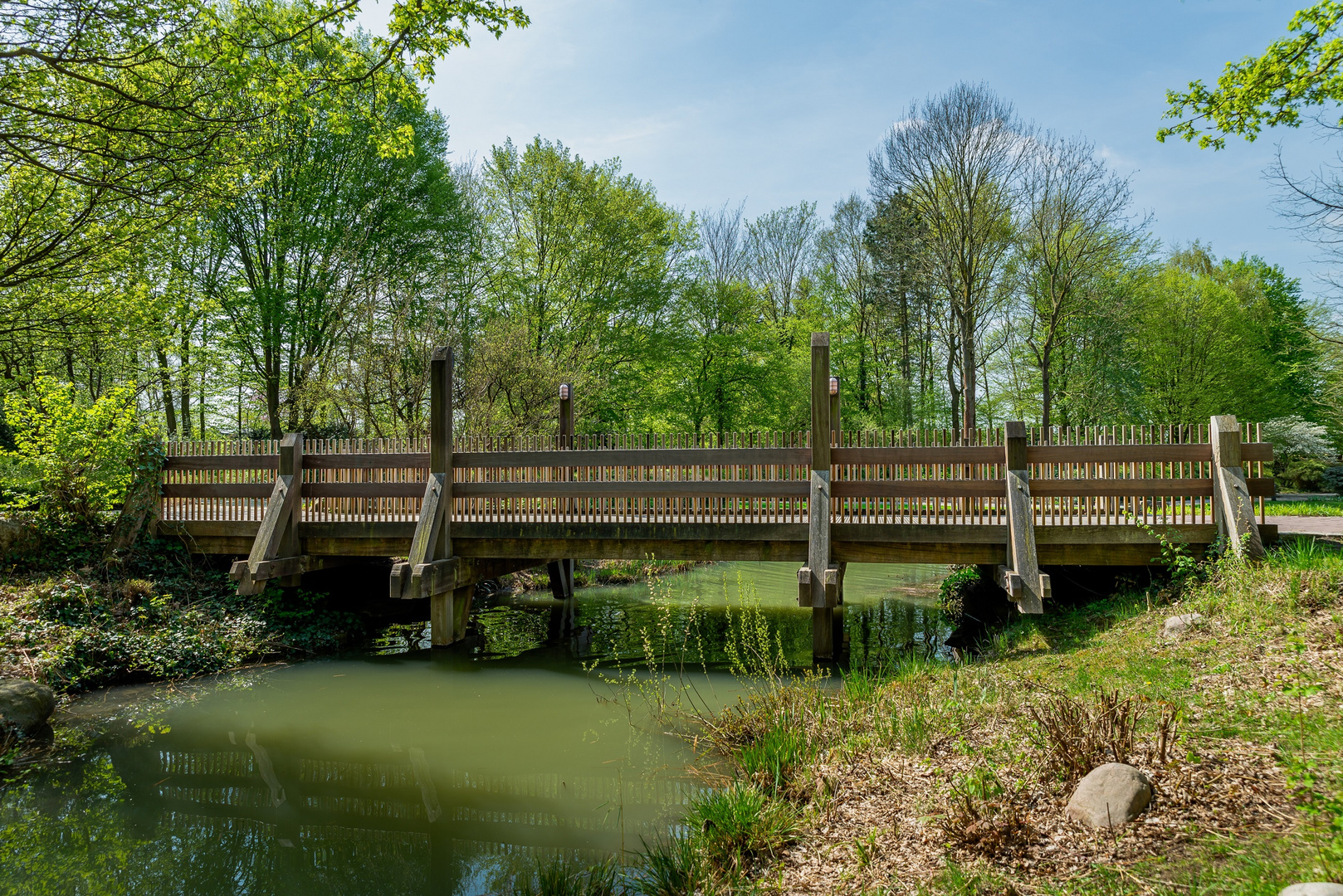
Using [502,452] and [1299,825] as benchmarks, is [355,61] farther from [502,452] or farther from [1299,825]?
[1299,825]

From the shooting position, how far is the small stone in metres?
2.36

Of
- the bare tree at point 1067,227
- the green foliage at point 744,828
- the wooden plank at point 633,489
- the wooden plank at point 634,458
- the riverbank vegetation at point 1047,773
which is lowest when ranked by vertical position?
the green foliage at point 744,828

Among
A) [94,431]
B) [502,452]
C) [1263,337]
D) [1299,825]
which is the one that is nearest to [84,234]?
[94,431]

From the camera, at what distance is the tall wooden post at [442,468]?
950 cm

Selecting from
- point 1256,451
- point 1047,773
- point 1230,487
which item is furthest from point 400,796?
point 1256,451

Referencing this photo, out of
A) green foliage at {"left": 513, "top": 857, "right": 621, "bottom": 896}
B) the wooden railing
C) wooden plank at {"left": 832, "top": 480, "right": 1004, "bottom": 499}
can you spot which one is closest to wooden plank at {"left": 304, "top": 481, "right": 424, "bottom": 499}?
the wooden railing

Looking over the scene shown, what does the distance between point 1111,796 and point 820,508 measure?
5.05 m

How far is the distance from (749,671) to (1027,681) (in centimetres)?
388

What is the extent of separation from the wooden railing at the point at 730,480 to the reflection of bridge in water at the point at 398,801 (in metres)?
3.86

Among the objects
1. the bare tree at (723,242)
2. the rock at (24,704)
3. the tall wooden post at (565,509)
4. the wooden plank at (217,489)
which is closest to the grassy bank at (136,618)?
the wooden plank at (217,489)

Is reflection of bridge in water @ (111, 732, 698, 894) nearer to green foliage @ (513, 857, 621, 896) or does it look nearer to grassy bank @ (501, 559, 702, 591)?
green foliage @ (513, 857, 621, 896)

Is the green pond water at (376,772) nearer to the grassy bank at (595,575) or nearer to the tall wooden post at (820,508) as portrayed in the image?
the tall wooden post at (820,508)

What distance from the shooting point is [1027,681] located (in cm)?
546

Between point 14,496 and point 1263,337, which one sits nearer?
point 14,496
